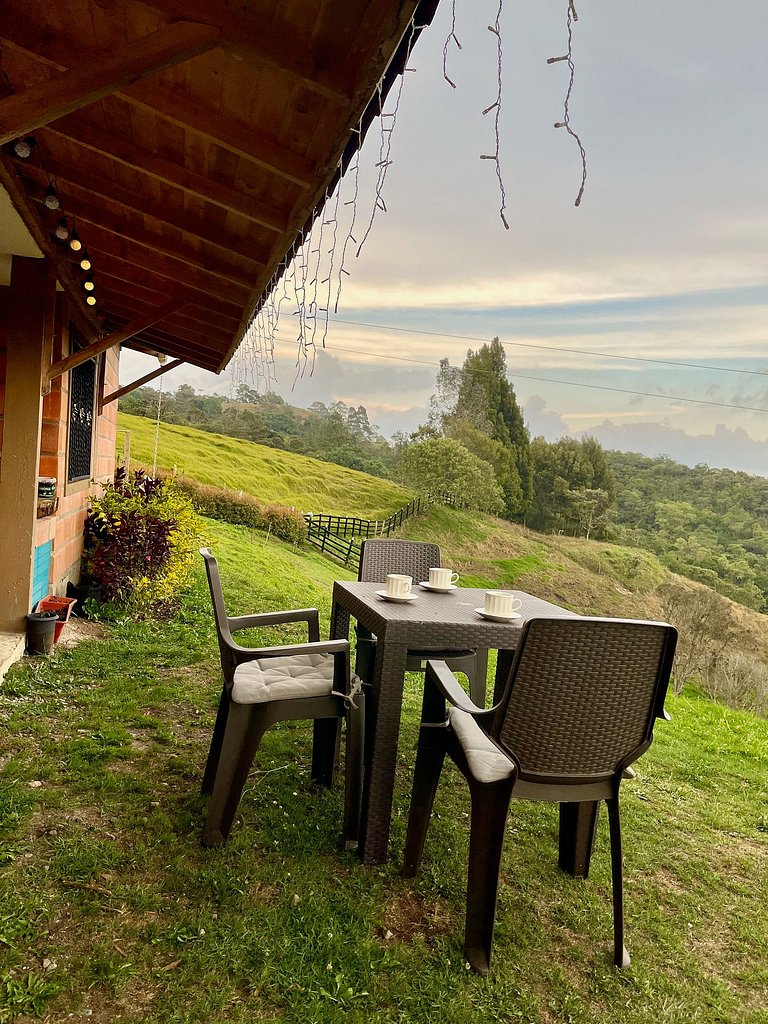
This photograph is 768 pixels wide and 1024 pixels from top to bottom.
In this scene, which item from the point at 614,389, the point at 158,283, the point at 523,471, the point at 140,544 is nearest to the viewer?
the point at 158,283

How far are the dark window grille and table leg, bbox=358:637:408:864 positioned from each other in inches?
139

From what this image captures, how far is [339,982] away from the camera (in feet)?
5.21

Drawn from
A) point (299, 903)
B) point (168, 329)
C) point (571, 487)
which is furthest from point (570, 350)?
point (299, 903)

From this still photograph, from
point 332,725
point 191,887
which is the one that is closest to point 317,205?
point 332,725

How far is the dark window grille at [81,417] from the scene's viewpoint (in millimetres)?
4848

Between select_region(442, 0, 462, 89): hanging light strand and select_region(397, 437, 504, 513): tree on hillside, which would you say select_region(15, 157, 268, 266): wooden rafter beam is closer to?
select_region(442, 0, 462, 89): hanging light strand

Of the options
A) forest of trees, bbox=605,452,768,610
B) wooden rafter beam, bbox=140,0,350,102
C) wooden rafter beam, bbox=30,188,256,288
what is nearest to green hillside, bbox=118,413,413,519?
forest of trees, bbox=605,452,768,610

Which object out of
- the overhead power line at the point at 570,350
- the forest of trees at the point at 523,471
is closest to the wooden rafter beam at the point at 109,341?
the forest of trees at the point at 523,471

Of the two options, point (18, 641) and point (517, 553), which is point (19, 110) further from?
point (517, 553)

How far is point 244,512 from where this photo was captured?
13.2 metres

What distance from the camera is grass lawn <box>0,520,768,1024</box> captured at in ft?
5.09

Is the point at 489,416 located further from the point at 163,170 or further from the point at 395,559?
the point at 163,170

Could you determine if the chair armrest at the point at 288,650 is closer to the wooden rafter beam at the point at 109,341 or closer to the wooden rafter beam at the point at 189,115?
the wooden rafter beam at the point at 189,115

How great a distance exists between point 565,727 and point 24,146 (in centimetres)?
275
